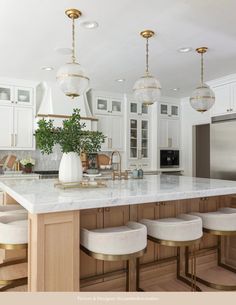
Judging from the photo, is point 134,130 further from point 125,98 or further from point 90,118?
point 90,118

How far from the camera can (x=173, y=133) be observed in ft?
20.9

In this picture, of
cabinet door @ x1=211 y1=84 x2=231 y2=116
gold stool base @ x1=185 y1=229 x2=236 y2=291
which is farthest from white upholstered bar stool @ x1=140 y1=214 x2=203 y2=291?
cabinet door @ x1=211 y1=84 x2=231 y2=116

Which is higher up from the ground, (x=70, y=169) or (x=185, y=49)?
(x=185, y=49)

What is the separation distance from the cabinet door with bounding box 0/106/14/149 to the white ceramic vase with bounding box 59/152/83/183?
2.85 meters

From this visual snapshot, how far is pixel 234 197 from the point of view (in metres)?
2.85

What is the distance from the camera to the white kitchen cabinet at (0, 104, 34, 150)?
478 centimetres

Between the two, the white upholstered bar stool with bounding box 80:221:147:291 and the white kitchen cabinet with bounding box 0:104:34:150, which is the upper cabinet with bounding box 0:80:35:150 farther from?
the white upholstered bar stool with bounding box 80:221:147:291

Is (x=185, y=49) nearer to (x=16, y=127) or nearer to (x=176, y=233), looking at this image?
(x=176, y=233)

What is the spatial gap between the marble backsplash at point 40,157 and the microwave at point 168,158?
7.66ft

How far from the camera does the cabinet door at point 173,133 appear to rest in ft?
20.7

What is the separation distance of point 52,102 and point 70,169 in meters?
3.07

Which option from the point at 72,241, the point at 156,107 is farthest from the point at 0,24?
→ the point at 156,107

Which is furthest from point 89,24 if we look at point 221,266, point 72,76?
point 221,266

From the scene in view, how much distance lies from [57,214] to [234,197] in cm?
201
